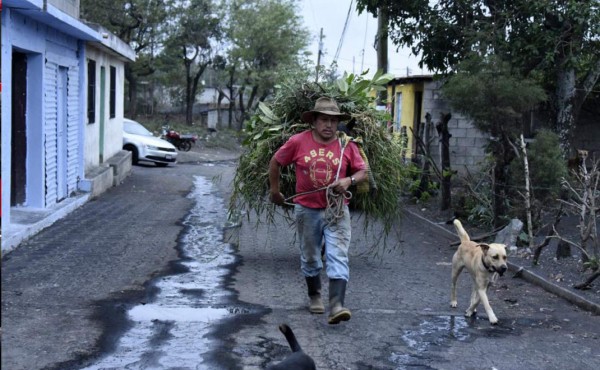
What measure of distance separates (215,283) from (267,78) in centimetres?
3962

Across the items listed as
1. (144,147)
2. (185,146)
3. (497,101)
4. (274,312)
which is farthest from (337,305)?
(185,146)

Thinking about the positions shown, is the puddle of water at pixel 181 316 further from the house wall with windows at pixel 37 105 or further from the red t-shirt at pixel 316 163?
the house wall with windows at pixel 37 105

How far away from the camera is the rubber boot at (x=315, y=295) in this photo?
25.3ft

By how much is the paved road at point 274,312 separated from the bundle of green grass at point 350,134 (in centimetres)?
85

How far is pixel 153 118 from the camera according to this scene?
4950cm

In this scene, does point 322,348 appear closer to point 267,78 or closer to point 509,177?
point 509,177

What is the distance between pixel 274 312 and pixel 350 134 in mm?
2825

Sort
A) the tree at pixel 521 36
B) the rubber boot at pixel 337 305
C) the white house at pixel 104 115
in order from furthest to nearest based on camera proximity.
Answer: the white house at pixel 104 115, the tree at pixel 521 36, the rubber boot at pixel 337 305

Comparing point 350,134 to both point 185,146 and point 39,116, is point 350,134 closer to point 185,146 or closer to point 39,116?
point 39,116

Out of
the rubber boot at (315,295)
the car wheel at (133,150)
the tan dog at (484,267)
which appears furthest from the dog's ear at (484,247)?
the car wheel at (133,150)

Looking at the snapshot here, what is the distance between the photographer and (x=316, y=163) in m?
7.50

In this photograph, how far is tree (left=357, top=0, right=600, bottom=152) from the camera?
1485 centimetres

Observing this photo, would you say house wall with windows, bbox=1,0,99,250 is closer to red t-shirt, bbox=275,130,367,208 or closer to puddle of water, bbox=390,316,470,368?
red t-shirt, bbox=275,130,367,208

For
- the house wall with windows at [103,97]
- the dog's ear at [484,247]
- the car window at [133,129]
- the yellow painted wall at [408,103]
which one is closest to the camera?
the dog's ear at [484,247]
